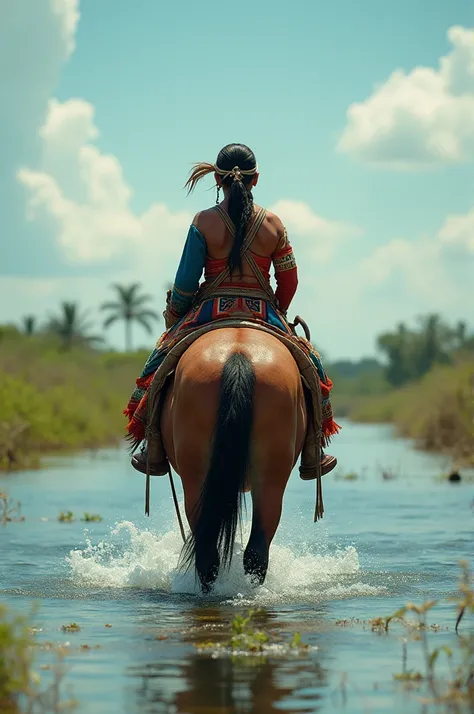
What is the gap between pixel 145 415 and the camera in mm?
9555

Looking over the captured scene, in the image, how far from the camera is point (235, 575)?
8.85 meters

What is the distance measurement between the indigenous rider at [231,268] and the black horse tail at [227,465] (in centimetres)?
93

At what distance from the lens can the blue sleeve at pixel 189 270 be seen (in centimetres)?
945

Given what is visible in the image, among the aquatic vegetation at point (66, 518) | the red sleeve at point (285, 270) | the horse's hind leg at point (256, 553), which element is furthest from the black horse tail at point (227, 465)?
the aquatic vegetation at point (66, 518)

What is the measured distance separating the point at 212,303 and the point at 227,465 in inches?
56.9

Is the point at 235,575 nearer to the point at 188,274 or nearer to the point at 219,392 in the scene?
the point at 219,392

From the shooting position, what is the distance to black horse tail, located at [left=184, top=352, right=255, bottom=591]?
847cm

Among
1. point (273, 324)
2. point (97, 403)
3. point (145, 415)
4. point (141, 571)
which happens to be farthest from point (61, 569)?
point (97, 403)

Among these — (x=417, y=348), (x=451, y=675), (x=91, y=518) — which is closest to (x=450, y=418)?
(x=91, y=518)

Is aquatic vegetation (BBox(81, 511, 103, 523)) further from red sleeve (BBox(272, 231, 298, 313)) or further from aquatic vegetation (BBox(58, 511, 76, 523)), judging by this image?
red sleeve (BBox(272, 231, 298, 313))

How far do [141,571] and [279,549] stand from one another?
1343mm

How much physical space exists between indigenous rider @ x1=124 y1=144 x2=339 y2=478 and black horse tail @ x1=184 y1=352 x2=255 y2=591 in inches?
36.5

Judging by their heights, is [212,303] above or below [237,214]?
below

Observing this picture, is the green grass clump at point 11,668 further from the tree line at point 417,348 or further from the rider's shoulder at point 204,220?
the tree line at point 417,348
